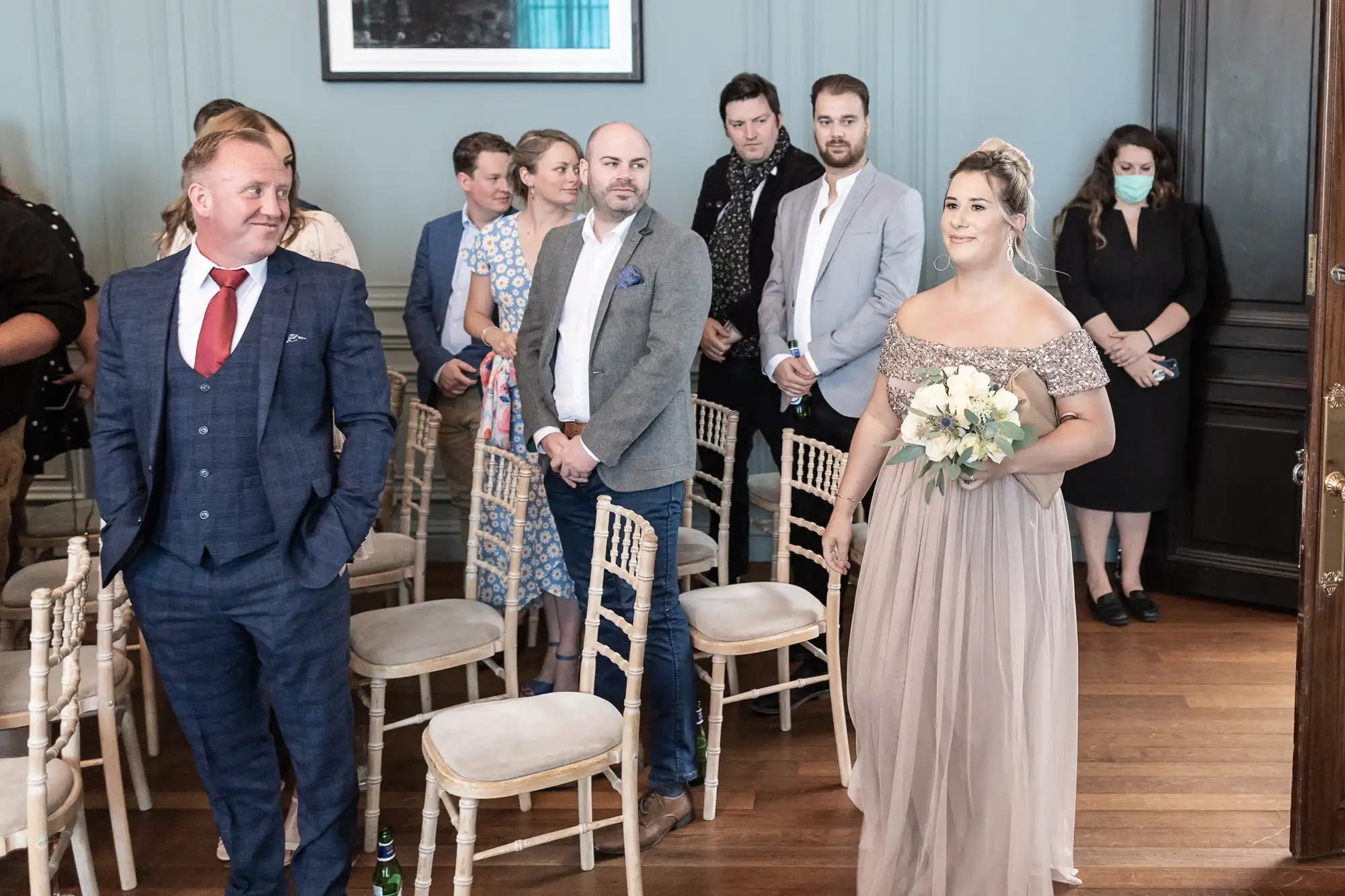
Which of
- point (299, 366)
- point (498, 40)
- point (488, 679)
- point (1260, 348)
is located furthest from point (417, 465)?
point (1260, 348)

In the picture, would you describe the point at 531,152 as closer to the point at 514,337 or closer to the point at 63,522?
the point at 514,337

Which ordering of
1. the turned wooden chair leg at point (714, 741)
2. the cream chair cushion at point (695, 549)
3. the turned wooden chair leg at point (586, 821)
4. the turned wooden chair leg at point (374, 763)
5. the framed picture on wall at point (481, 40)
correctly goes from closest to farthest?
the turned wooden chair leg at point (586, 821) → the turned wooden chair leg at point (374, 763) → the turned wooden chair leg at point (714, 741) → the cream chair cushion at point (695, 549) → the framed picture on wall at point (481, 40)

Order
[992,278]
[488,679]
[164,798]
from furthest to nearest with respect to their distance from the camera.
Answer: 1. [488,679]
2. [164,798]
3. [992,278]

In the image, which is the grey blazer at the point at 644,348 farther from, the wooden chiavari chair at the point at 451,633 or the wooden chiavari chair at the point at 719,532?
the wooden chiavari chair at the point at 719,532

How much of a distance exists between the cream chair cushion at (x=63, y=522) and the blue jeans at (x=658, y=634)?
5.81ft

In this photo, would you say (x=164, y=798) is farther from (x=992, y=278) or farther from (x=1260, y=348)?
(x=1260, y=348)

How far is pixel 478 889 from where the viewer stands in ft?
10.5

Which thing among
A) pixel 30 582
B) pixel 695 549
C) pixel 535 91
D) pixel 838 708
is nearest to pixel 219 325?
pixel 30 582

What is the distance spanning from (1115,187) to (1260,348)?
0.84 meters

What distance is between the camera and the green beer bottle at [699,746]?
375 centimetres

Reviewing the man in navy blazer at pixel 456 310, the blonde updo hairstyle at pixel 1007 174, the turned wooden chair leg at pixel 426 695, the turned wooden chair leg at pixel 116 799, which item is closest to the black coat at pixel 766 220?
the man in navy blazer at pixel 456 310

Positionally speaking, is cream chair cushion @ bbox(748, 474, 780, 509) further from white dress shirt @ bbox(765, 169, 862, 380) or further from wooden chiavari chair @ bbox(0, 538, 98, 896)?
wooden chiavari chair @ bbox(0, 538, 98, 896)

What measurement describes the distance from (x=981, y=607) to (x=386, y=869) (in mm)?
1423

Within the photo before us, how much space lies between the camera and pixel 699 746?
3.84m
